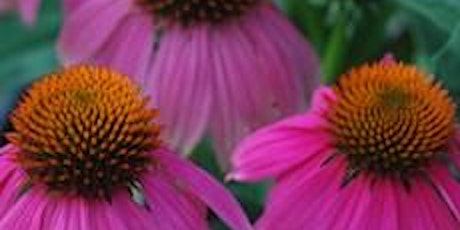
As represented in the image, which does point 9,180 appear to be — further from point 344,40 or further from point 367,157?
point 344,40

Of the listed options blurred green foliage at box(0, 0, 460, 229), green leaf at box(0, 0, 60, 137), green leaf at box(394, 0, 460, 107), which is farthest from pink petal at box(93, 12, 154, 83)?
green leaf at box(0, 0, 60, 137)

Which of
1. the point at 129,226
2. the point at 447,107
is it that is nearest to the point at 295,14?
the point at 447,107

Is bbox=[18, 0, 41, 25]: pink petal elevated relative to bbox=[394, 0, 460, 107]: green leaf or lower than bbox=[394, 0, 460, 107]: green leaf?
elevated

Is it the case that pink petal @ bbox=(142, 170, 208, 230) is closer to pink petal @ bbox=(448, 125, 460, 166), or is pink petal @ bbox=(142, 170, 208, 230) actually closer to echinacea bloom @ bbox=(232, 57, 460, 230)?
echinacea bloom @ bbox=(232, 57, 460, 230)

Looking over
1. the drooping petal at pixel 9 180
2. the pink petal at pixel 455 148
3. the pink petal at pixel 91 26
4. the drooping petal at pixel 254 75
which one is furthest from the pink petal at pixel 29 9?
the pink petal at pixel 455 148

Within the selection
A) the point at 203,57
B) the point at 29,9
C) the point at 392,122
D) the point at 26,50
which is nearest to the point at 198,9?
the point at 203,57

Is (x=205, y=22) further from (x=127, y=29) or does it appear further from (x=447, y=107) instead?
(x=447, y=107)
